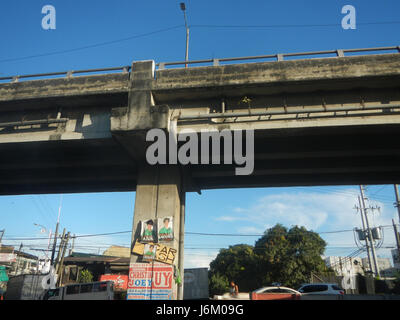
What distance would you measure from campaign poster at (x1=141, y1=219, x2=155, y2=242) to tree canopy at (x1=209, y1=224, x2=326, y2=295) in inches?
1414

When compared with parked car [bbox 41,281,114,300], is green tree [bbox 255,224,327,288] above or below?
above

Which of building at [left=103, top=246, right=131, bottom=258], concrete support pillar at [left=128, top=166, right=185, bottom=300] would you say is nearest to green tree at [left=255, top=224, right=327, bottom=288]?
concrete support pillar at [left=128, top=166, right=185, bottom=300]

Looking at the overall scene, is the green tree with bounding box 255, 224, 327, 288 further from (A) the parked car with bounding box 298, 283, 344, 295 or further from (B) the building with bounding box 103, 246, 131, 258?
(B) the building with bounding box 103, 246, 131, 258

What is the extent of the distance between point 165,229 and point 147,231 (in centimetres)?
80

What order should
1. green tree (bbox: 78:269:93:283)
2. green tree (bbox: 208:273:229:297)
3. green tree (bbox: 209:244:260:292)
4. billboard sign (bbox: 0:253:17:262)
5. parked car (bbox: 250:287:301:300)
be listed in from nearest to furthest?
parked car (bbox: 250:287:301:300) → green tree (bbox: 78:269:93:283) → green tree (bbox: 208:273:229:297) → green tree (bbox: 209:244:260:292) → billboard sign (bbox: 0:253:17:262)

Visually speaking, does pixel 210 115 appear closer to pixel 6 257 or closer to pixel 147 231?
pixel 147 231

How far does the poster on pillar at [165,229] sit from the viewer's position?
12.7 metres

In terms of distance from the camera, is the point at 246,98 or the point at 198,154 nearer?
the point at 246,98

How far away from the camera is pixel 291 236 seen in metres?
50.3

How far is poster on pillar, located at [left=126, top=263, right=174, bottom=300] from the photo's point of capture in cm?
1197
